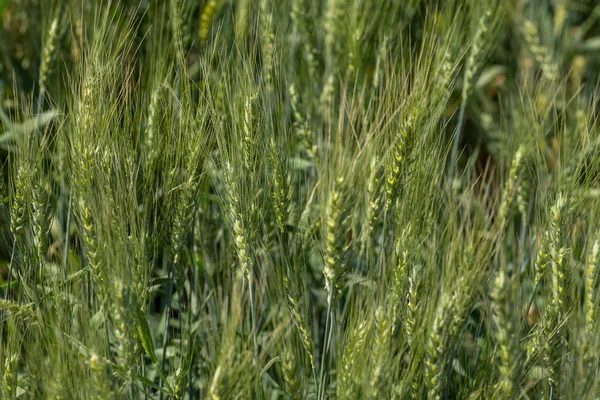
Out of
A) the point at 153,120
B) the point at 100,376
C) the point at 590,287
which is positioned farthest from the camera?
the point at 153,120

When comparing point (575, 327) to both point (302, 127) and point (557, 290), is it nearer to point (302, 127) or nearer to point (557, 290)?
point (557, 290)

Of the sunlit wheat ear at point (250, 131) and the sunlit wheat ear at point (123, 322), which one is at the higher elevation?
the sunlit wheat ear at point (250, 131)

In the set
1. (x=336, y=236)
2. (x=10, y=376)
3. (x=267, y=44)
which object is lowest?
(x=10, y=376)

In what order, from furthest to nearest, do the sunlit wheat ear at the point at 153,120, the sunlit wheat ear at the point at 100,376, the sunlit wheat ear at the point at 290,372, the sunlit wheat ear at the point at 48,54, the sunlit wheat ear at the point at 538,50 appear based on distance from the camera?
1. the sunlit wheat ear at the point at 538,50
2. the sunlit wheat ear at the point at 48,54
3. the sunlit wheat ear at the point at 153,120
4. the sunlit wheat ear at the point at 290,372
5. the sunlit wheat ear at the point at 100,376

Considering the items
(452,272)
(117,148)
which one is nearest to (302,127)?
(117,148)

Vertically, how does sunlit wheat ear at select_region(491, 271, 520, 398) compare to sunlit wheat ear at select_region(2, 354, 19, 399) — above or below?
above

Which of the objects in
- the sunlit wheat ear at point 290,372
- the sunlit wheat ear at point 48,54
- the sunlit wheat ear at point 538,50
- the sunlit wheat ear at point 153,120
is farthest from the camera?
the sunlit wheat ear at point 538,50

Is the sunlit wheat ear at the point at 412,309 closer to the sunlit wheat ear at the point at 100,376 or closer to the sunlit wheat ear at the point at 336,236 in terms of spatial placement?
the sunlit wheat ear at the point at 336,236

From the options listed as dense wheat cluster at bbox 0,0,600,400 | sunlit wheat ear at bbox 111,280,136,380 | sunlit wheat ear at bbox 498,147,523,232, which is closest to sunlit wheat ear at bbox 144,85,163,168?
dense wheat cluster at bbox 0,0,600,400

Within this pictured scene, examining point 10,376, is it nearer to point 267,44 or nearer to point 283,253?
point 283,253

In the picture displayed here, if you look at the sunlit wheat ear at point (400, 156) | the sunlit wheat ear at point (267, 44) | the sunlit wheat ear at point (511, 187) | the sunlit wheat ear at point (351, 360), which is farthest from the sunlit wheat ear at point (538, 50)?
the sunlit wheat ear at point (351, 360)

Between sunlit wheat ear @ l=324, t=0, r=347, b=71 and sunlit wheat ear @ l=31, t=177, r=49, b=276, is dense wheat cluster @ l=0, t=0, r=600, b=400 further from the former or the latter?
sunlit wheat ear @ l=324, t=0, r=347, b=71

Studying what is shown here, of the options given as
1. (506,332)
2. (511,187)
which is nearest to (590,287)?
(506,332)

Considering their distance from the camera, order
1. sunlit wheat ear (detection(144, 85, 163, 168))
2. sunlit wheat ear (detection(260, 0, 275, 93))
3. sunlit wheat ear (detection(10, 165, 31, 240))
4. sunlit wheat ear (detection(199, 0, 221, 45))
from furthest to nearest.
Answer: sunlit wheat ear (detection(199, 0, 221, 45)) → sunlit wheat ear (detection(260, 0, 275, 93)) → sunlit wheat ear (detection(144, 85, 163, 168)) → sunlit wheat ear (detection(10, 165, 31, 240))
